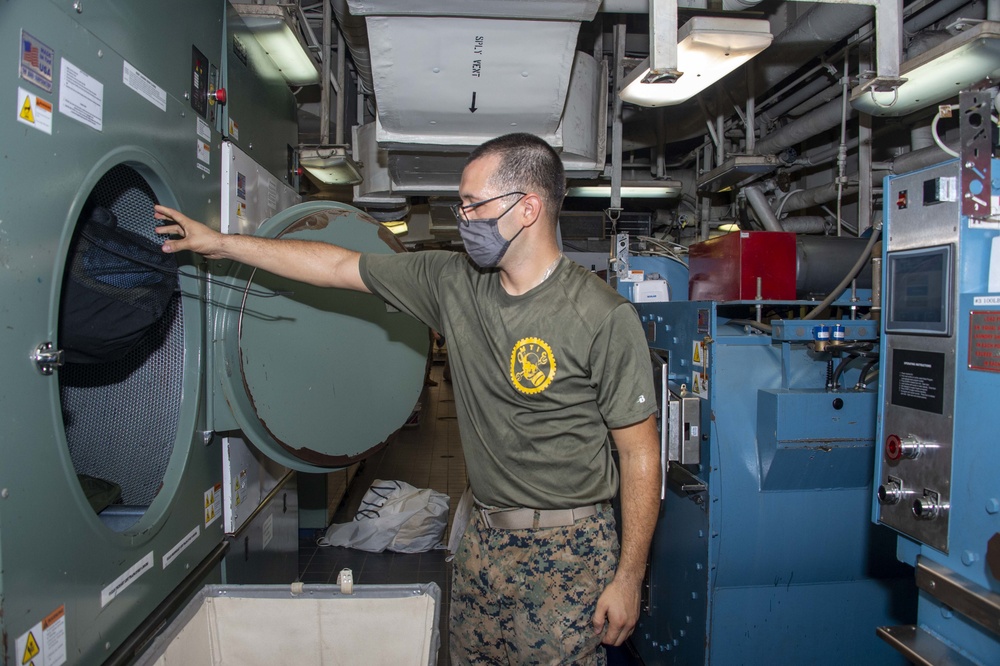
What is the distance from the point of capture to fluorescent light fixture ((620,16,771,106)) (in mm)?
2578

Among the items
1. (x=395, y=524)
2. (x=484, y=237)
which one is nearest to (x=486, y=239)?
(x=484, y=237)

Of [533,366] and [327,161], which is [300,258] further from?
[327,161]

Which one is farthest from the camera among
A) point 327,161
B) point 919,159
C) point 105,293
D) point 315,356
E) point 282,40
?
point 327,161

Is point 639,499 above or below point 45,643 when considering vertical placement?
above

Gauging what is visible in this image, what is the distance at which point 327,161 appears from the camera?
372 cm

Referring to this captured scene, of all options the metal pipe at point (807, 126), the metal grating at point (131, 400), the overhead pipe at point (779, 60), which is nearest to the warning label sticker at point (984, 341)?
the overhead pipe at point (779, 60)

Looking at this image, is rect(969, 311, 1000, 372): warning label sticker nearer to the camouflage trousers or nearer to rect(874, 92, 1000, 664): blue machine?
rect(874, 92, 1000, 664): blue machine

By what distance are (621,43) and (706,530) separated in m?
2.78

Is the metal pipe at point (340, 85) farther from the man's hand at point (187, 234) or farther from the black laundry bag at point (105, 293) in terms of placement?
the black laundry bag at point (105, 293)

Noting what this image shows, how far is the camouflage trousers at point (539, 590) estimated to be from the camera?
1.88 m

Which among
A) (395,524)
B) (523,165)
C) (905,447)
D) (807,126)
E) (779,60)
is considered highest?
(779,60)

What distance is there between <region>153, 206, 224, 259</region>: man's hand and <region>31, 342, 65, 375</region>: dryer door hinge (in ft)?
1.73

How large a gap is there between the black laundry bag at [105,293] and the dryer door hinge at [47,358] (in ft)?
0.61

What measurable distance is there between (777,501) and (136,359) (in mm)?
2896
